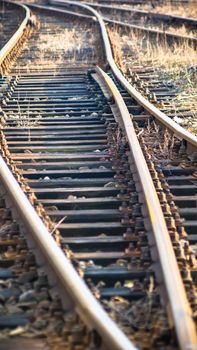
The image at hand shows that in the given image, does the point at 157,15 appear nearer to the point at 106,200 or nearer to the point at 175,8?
the point at 175,8

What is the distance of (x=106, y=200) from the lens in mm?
5699

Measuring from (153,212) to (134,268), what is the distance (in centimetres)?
63

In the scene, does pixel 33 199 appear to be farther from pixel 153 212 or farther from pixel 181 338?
pixel 181 338

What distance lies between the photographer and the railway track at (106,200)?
3.83 metres

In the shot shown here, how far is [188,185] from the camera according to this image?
20.0ft

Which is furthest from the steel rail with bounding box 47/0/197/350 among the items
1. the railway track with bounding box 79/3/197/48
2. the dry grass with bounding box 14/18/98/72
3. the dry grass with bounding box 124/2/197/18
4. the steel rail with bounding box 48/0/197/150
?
the dry grass with bounding box 124/2/197/18

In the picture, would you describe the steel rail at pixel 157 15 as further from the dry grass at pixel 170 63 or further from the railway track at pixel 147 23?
the dry grass at pixel 170 63

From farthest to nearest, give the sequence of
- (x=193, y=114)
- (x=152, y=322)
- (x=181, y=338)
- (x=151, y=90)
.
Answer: (x=151, y=90) → (x=193, y=114) → (x=152, y=322) → (x=181, y=338)

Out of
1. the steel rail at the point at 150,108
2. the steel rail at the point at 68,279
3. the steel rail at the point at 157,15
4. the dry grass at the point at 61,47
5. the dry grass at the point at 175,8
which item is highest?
the dry grass at the point at 175,8

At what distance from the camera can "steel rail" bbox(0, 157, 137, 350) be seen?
3326mm

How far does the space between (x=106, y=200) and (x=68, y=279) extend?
1827 mm

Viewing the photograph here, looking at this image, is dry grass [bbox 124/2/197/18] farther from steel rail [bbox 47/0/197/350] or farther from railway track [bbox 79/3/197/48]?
steel rail [bbox 47/0/197/350]

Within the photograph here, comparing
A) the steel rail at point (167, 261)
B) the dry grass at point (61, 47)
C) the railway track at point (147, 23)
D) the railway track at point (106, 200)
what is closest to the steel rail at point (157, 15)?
the railway track at point (147, 23)

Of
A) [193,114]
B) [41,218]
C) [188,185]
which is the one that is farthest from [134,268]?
[193,114]
